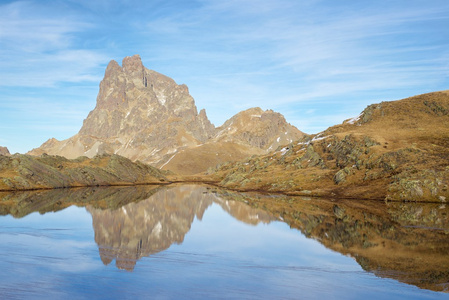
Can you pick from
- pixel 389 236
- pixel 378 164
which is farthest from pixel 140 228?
pixel 378 164

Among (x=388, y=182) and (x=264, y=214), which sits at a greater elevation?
(x=388, y=182)

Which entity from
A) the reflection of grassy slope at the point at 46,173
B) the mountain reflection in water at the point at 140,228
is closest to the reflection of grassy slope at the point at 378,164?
the mountain reflection in water at the point at 140,228

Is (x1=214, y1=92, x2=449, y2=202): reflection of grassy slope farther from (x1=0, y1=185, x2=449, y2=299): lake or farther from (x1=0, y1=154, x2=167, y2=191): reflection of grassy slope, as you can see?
(x1=0, y1=154, x2=167, y2=191): reflection of grassy slope

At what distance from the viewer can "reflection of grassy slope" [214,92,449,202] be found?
106438 mm

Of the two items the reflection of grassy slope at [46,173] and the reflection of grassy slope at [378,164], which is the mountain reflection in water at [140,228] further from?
the reflection of grassy slope at [46,173]

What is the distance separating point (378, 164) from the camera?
126 meters

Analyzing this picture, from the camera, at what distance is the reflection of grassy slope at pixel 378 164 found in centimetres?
10644

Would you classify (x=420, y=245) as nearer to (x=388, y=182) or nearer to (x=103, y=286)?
(x=103, y=286)

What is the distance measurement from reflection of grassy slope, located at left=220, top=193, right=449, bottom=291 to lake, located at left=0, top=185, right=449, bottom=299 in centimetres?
15

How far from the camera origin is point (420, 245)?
46.4 meters

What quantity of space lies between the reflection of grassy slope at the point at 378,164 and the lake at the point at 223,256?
1355 inches

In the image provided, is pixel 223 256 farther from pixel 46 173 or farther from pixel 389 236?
pixel 46 173

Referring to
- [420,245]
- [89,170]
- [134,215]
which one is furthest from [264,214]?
[89,170]

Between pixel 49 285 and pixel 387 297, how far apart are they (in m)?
23.7
